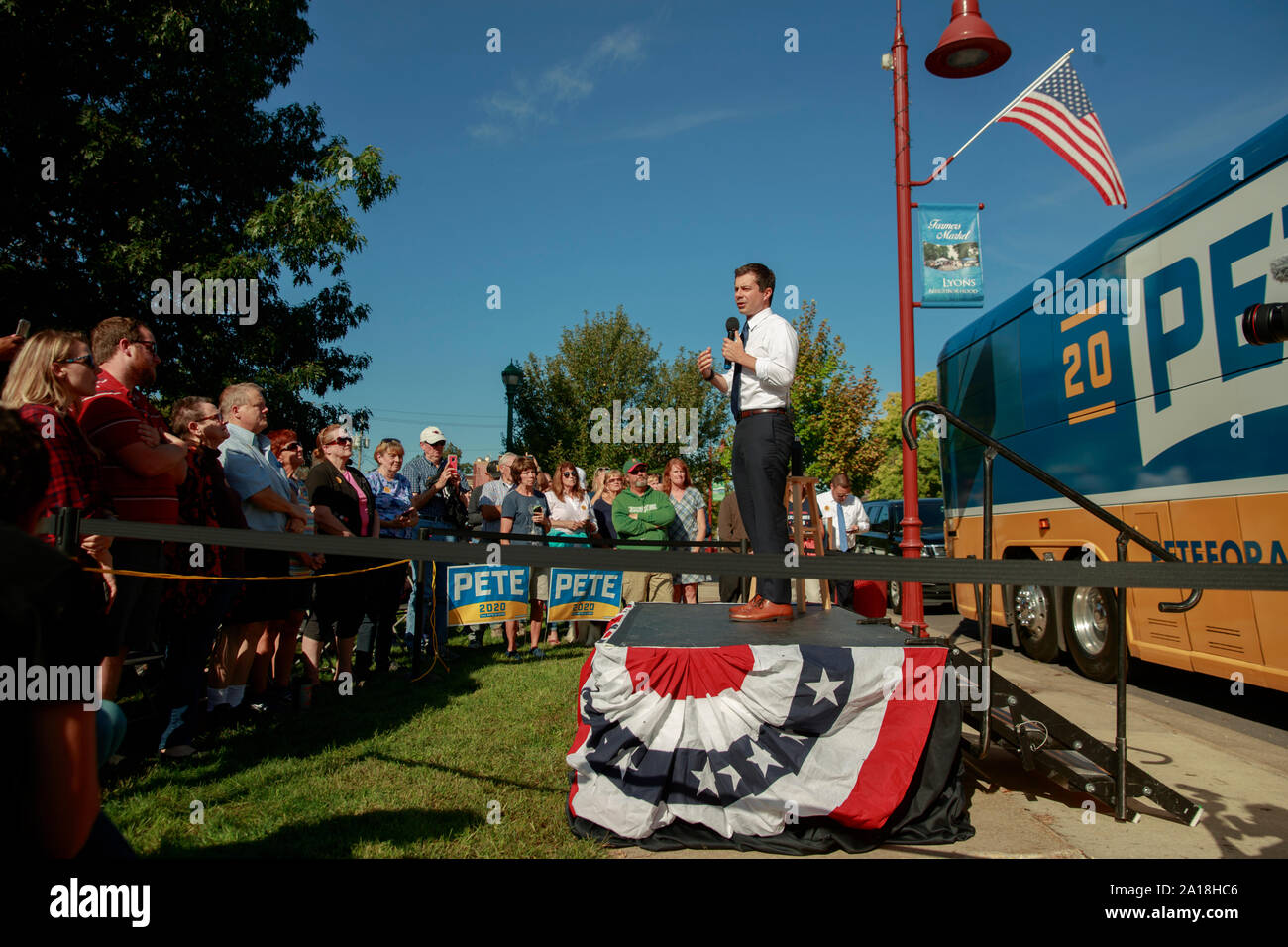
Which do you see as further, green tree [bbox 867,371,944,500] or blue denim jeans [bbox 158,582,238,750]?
green tree [bbox 867,371,944,500]

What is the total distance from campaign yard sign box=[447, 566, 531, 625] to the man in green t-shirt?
1492 millimetres

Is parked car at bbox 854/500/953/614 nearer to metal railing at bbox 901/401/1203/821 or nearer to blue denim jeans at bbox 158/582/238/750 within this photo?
metal railing at bbox 901/401/1203/821

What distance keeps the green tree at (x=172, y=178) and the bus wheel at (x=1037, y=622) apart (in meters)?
10.6

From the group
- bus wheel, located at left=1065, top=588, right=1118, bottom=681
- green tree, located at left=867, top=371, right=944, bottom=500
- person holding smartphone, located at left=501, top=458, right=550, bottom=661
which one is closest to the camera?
bus wheel, located at left=1065, top=588, right=1118, bottom=681

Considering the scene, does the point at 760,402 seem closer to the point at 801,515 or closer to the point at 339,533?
the point at 801,515

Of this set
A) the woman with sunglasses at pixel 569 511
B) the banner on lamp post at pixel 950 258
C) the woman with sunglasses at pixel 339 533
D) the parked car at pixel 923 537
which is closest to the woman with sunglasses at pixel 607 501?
the woman with sunglasses at pixel 569 511

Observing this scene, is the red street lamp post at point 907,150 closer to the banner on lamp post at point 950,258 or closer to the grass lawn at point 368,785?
the banner on lamp post at point 950,258

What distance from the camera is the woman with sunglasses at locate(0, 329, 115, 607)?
288 centimetres

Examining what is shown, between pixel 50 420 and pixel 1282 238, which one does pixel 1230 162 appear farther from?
pixel 50 420

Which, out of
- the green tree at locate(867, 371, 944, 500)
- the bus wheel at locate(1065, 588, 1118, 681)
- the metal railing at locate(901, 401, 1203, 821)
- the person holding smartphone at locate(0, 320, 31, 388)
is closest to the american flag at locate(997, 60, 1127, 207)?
the bus wheel at locate(1065, 588, 1118, 681)

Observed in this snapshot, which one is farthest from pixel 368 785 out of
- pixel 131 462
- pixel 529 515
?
pixel 529 515

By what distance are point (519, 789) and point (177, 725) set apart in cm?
196

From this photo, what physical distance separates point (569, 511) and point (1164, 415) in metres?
5.81

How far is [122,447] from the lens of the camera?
3295mm
